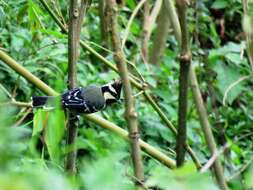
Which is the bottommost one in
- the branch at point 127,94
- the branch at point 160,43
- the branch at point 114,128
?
the branch at point 160,43

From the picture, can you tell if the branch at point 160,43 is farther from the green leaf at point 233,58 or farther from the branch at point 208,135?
the branch at point 208,135

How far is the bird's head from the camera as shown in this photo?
110 inches

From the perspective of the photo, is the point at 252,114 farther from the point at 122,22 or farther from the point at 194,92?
the point at 194,92

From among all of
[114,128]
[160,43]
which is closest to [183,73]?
[114,128]

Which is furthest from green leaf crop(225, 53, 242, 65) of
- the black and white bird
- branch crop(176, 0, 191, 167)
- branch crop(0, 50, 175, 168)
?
branch crop(176, 0, 191, 167)

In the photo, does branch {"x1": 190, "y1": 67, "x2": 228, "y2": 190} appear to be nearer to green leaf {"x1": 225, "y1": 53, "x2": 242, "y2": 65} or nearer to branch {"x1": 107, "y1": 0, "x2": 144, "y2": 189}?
branch {"x1": 107, "y1": 0, "x2": 144, "y2": 189}

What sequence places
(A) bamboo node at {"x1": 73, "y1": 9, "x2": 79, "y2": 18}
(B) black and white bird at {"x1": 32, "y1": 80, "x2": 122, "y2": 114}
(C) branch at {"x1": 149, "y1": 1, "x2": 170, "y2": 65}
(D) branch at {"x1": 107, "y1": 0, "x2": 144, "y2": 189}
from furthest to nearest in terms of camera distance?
(C) branch at {"x1": 149, "y1": 1, "x2": 170, "y2": 65}
(B) black and white bird at {"x1": 32, "y1": 80, "x2": 122, "y2": 114}
(A) bamboo node at {"x1": 73, "y1": 9, "x2": 79, "y2": 18}
(D) branch at {"x1": 107, "y1": 0, "x2": 144, "y2": 189}

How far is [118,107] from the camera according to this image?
383 cm

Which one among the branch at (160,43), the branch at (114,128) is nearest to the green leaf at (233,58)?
the branch at (114,128)

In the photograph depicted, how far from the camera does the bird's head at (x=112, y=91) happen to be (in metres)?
2.79

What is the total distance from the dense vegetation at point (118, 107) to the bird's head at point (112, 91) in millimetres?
91

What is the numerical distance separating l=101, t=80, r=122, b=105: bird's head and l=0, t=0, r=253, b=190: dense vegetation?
0.09m

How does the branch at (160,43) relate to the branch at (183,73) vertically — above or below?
below

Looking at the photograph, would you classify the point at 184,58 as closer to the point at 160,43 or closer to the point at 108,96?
the point at 108,96
